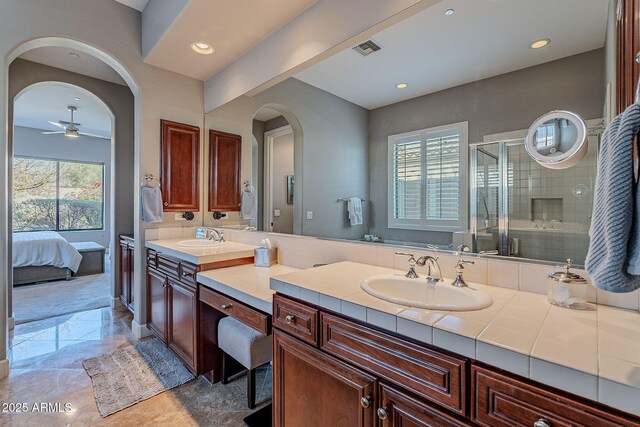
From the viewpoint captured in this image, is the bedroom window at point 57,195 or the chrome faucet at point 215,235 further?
the bedroom window at point 57,195

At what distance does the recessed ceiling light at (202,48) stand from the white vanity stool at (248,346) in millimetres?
2193

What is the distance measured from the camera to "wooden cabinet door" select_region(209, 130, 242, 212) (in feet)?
9.79

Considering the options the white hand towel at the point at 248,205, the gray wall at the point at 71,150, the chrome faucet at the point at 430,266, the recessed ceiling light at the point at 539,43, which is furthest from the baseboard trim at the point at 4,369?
the gray wall at the point at 71,150

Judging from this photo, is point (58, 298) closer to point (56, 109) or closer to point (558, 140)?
point (56, 109)

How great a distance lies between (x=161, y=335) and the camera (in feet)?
8.04

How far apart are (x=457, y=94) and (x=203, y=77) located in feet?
8.27

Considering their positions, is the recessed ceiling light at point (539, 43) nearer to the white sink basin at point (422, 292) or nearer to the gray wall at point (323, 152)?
the gray wall at point (323, 152)

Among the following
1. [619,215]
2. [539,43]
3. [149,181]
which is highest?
[539,43]

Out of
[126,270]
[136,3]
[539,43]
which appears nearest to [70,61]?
[136,3]

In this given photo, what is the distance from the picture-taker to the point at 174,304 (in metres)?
2.23

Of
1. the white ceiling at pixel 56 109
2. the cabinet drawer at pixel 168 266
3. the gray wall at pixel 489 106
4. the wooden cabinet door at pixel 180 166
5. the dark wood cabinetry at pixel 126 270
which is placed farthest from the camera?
the white ceiling at pixel 56 109

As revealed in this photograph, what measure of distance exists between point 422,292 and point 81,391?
2.29 m

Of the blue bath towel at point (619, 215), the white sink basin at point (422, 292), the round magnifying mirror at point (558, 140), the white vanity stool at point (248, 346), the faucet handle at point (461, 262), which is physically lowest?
the white vanity stool at point (248, 346)

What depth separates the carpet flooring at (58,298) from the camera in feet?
10.9
